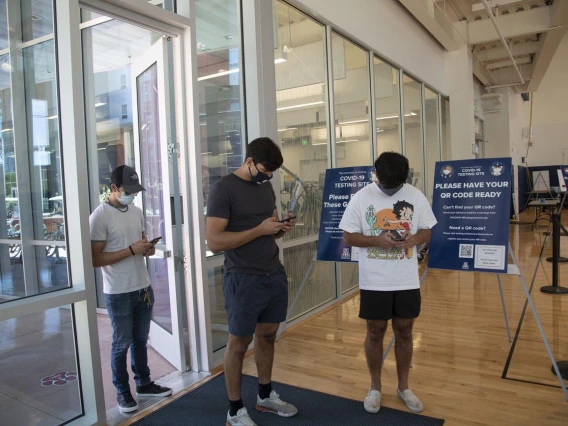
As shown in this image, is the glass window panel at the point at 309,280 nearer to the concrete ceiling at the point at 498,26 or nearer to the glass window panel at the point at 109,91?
the glass window panel at the point at 109,91

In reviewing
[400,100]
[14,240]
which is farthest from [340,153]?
[14,240]

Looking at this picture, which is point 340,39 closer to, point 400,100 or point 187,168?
point 400,100

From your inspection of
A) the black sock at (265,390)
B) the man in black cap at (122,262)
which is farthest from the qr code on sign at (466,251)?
the man in black cap at (122,262)

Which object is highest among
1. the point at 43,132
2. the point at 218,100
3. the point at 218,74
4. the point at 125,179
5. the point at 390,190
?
the point at 218,74

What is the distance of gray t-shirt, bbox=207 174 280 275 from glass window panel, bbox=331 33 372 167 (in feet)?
9.77

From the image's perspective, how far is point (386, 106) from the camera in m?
6.56

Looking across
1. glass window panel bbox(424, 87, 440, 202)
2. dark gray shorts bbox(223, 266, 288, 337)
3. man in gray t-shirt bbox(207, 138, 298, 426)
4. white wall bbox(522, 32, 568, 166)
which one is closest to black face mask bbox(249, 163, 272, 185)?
man in gray t-shirt bbox(207, 138, 298, 426)

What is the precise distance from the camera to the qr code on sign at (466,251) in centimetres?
316

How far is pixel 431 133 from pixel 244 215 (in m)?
7.37

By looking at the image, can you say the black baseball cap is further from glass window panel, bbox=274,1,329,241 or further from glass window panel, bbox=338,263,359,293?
glass window panel, bbox=338,263,359,293

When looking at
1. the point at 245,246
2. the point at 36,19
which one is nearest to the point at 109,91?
the point at 36,19

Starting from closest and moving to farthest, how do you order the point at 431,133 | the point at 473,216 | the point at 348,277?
the point at 473,216
the point at 348,277
the point at 431,133

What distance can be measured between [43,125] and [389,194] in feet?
6.48

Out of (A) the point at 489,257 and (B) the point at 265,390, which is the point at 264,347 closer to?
(B) the point at 265,390
